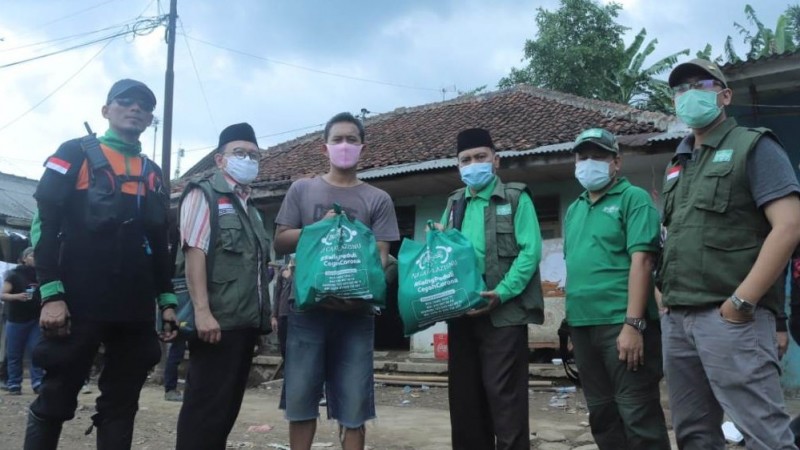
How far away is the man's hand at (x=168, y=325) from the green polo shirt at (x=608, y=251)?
194 centimetres

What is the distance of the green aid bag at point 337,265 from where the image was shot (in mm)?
2932

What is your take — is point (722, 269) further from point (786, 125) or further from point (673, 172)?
point (786, 125)

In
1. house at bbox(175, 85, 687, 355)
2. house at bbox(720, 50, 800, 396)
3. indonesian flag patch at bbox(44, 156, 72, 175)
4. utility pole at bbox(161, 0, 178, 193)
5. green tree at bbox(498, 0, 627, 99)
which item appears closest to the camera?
indonesian flag patch at bbox(44, 156, 72, 175)

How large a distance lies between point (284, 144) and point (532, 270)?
12.9m

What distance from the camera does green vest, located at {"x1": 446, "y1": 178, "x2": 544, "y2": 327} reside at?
124 inches

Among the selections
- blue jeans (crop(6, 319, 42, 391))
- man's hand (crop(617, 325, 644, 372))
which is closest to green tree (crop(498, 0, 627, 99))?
blue jeans (crop(6, 319, 42, 391))

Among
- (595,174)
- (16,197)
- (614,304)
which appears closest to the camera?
(614,304)

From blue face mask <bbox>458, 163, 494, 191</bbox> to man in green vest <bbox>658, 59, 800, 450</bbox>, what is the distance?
3.21 ft

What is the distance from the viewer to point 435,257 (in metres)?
3.15

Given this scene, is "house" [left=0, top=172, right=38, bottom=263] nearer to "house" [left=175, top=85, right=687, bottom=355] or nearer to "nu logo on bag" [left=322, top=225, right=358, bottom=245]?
"house" [left=175, top=85, right=687, bottom=355]

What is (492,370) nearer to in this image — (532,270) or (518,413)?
(518,413)

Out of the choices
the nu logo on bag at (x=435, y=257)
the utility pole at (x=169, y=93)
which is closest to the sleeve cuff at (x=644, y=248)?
the nu logo on bag at (x=435, y=257)

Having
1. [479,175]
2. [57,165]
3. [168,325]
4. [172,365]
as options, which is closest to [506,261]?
[479,175]

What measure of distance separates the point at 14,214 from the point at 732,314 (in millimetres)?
18620
